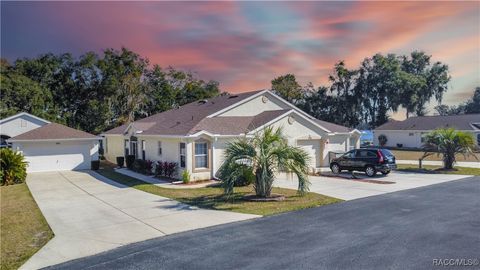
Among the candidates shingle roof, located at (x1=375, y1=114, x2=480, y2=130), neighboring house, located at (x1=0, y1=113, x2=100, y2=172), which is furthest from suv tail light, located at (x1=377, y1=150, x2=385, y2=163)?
shingle roof, located at (x1=375, y1=114, x2=480, y2=130)

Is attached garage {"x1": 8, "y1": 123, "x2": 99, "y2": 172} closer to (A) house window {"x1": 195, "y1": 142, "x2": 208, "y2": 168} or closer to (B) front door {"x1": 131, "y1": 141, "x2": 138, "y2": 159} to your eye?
(B) front door {"x1": 131, "y1": 141, "x2": 138, "y2": 159}

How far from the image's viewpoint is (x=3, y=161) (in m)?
21.5

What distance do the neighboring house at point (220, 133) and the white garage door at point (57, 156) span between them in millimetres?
3656

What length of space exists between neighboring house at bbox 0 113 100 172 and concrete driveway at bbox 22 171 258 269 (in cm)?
910

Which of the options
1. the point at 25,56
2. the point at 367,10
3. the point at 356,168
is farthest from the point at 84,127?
the point at 367,10

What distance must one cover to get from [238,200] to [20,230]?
7.81 metres

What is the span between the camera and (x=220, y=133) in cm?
2119

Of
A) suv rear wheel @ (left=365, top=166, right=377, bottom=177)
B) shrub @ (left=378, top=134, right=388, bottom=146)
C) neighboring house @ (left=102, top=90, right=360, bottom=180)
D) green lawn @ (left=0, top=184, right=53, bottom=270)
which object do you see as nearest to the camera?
green lawn @ (left=0, top=184, right=53, bottom=270)

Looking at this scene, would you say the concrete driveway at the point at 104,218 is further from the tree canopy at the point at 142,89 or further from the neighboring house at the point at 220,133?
the tree canopy at the point at 142,89

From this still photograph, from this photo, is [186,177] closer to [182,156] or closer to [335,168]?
[182,156]

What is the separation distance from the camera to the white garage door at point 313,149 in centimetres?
2459

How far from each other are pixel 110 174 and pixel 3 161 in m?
6.54

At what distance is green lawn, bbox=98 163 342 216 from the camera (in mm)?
12922

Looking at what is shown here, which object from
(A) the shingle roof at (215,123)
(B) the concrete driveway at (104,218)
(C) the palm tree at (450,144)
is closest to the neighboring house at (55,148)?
(A) the shingle roof at (215,123)
